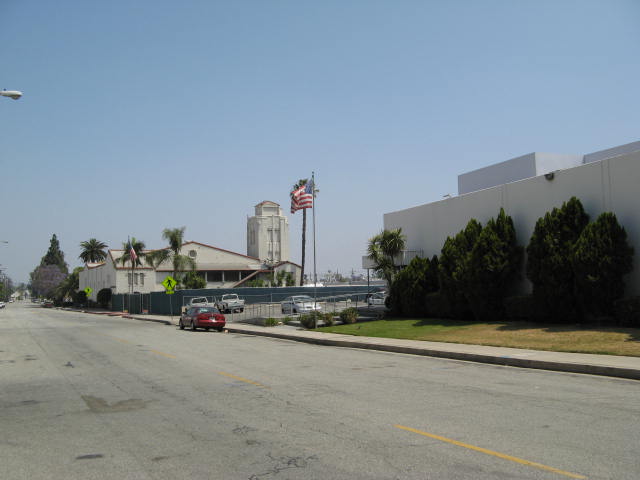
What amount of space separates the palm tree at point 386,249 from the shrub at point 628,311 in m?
12.7

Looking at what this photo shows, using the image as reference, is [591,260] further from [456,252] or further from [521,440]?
[521,440]

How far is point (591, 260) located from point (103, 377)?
15.0 meters

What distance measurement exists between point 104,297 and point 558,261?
71.4 metres

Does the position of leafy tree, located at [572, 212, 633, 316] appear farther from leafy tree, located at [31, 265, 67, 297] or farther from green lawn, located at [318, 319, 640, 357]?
leafy tree, located at [31, 265, 67, 297]

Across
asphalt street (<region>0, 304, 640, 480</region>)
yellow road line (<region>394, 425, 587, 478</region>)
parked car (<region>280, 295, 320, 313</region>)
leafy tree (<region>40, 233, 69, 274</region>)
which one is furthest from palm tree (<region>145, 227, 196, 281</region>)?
leafy tree (<region>40, 233, 69, 274</region>)

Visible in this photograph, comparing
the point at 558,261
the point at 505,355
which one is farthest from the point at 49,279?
the point at 505,355

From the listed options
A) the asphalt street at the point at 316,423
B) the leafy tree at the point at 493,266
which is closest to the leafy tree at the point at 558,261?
the leafy tree at the point at 493,266

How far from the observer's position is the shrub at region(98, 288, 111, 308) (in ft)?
259

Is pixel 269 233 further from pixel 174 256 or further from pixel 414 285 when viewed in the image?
pixel 414 285

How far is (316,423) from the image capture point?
8055 millimetres

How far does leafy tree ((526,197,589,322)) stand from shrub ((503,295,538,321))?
1.38 feet

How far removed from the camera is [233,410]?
29.8 feet

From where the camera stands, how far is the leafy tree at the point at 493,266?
23016 mm

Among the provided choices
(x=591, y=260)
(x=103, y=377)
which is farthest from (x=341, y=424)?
(x=591, y=260)
